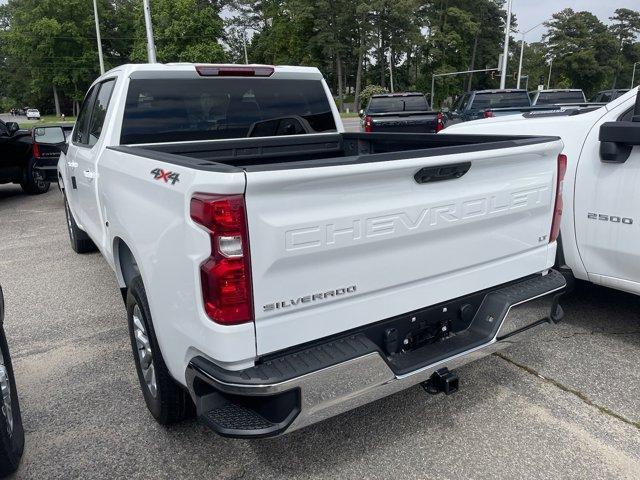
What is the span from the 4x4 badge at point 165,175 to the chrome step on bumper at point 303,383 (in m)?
0.72

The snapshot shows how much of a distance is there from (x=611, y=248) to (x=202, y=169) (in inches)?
114

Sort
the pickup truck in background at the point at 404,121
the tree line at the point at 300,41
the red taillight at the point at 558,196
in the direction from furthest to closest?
1. the tree line at the point at 300,41
2. the pickup truck in background at the point at 404,121
3. the red taillight at the point at 558,196

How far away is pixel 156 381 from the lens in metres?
2.70

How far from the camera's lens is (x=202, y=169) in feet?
6.38

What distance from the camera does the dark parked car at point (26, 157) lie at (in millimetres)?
10367

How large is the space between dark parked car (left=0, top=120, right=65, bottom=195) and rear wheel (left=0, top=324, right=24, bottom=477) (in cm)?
840

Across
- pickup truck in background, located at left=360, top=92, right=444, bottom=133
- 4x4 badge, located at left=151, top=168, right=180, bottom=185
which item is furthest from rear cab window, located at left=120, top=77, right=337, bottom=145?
pickup truck in background, located at left=360, top=92, right=444, bottom=133

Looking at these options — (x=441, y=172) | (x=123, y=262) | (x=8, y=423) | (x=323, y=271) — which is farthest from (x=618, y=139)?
(x=8, y=423)

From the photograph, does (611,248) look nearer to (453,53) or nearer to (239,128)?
(239,128)

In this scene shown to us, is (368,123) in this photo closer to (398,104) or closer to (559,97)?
(398,104)

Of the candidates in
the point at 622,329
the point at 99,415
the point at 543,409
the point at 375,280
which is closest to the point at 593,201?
the point at 622,329

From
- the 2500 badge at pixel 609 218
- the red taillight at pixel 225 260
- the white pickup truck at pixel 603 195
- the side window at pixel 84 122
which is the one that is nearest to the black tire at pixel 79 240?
the side window at pixel 84 122

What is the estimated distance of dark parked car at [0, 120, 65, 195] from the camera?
10367 mm

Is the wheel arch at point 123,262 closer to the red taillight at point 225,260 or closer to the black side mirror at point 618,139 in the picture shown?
the red taillight at point 225,260
